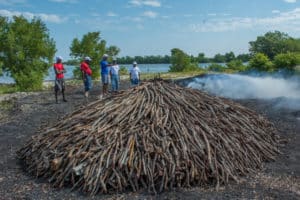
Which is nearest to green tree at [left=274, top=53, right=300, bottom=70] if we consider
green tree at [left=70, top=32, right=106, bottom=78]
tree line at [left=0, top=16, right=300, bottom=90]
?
tree line at [left=0, top=16, right=300, bottom=90]

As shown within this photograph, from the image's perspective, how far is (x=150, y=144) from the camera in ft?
22.6

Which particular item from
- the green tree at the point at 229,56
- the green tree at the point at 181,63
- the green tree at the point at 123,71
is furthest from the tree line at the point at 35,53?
the green tree at the point at 229,56

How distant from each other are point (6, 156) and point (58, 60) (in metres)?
5.75

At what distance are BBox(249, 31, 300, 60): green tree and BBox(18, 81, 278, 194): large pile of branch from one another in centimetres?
3051

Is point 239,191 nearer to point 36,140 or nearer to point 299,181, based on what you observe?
point 299,181

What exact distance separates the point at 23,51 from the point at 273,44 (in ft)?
74.3

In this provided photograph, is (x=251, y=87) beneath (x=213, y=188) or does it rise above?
above

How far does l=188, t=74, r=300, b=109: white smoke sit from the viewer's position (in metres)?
14.6

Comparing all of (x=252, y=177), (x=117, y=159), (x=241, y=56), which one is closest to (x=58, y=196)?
(x=117, y=159)

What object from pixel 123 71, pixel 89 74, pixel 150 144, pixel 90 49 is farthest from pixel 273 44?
pixel 150 144

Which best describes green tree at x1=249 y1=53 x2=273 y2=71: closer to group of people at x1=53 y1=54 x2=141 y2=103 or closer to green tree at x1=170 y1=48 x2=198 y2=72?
group of people at x1=53 y1=54 x2=141 y2=103

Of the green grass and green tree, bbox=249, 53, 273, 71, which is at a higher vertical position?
green tree, bbox=249, 53, 273, 71

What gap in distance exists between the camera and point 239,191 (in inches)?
251

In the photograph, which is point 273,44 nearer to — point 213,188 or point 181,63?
point 181,63
